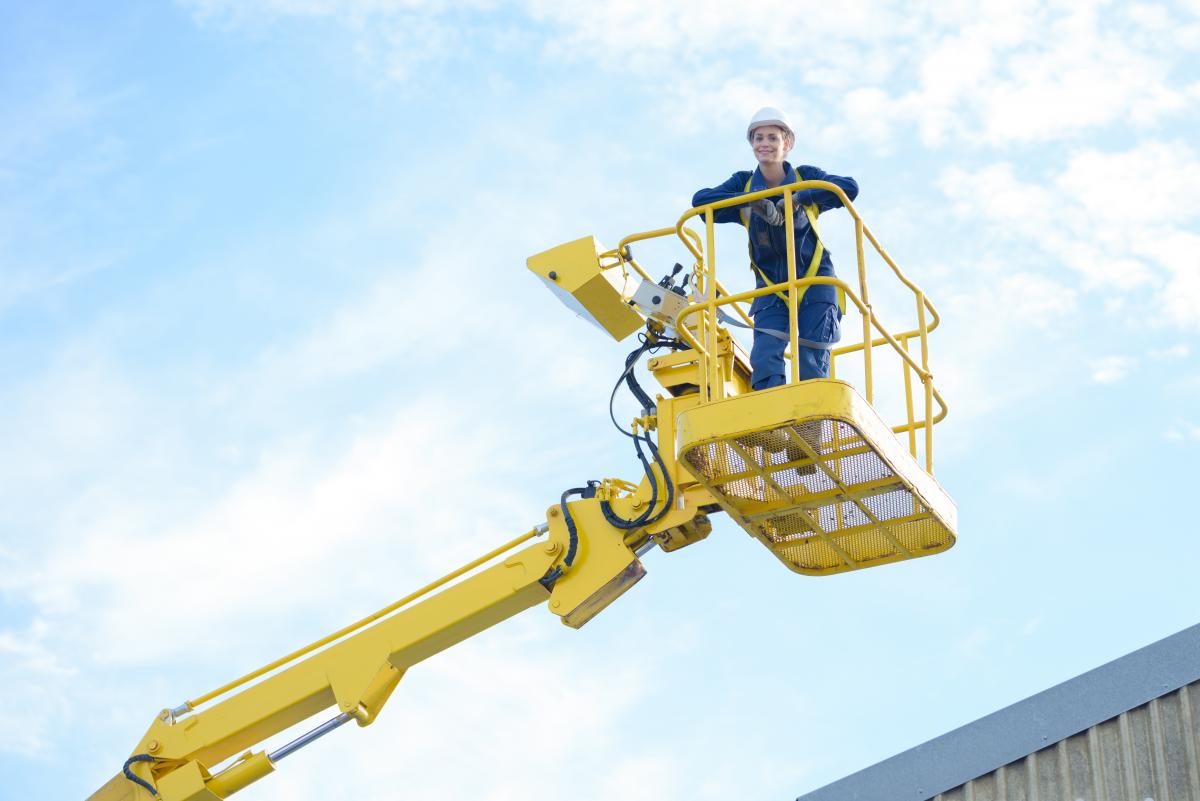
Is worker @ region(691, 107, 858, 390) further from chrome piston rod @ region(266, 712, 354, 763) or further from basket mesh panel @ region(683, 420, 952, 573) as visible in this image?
chrome piston rod @ region(266, 712, 354, 763)

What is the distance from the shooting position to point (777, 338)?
9.80 m

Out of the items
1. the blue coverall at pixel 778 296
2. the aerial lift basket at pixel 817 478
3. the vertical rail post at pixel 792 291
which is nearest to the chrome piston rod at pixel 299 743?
the aerial lift basket at pixel 817 478

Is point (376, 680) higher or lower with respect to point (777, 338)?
lower

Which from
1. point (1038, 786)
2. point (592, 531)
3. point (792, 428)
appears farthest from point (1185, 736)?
point (592, 531)

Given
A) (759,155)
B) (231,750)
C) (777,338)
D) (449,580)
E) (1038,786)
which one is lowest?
(1038,786)

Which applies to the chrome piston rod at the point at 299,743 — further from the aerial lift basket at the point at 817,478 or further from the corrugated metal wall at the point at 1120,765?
the corrugated metal wall at the point at 1120,765

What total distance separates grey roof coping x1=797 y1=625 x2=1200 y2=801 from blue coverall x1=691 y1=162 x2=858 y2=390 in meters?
2.12

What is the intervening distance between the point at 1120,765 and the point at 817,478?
6.86 feet

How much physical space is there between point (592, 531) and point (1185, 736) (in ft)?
11.0

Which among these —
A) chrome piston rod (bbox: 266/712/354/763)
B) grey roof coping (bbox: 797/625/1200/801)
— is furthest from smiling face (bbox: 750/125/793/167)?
chrome piston rod (bbox: 266/712/354/763)

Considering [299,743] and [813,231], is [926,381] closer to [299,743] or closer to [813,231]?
[813,231]

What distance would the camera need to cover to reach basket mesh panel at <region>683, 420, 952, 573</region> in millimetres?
8781

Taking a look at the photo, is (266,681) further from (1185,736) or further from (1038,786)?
(1185,736)

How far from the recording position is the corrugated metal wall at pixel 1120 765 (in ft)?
28.8
